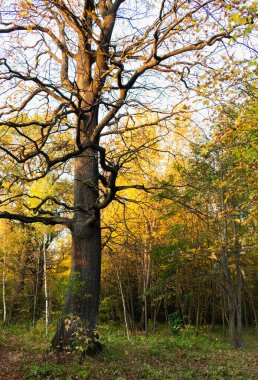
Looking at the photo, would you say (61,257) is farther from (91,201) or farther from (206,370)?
(206,370)

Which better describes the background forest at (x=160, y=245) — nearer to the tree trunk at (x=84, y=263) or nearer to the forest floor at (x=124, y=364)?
the tree trunk at (x=84, y=263)

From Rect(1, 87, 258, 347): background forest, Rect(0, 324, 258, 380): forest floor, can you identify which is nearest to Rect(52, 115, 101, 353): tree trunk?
Rect(0, 324, 258, 380): forest floor

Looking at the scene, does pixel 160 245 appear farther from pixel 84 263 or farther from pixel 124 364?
pixel 124 364

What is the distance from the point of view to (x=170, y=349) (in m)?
7.41

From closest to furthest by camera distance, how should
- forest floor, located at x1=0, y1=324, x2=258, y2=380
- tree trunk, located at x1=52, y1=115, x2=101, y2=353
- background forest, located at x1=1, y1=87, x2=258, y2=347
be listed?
forest floor, located at x1=0, y1=324, x2=258, y2=380 < tree trunk, located at x1=52, y1=115, x2=101, y2=353 < background forest, located at x1=1, y1=87, x2=258, y2=347

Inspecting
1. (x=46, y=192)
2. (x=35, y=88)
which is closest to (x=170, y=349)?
(x=35, y=88)

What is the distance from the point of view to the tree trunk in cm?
595

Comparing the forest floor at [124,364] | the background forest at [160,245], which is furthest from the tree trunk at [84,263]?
the background forest at [160,245]

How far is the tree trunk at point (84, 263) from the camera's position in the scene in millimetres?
5945

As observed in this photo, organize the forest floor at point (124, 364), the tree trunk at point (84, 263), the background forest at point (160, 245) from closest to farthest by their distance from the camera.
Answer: the forest floor at point (124, 364) < the tree trunk at point (84, 263) < the background forest at point (160, 245)

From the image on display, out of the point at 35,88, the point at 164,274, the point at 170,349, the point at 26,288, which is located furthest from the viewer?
the point at 26,288

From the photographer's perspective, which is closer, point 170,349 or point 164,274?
point 170,349

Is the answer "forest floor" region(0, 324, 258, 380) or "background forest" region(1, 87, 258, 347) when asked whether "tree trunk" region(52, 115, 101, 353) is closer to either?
"forest floor" region(0, 324, 258, 380)

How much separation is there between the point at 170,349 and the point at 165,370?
5.71 ft
